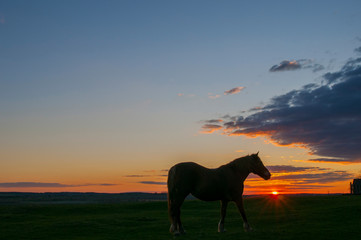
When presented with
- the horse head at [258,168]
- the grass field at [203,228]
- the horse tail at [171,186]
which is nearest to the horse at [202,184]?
the horse tail at [171,186]

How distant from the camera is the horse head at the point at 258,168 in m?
16.1

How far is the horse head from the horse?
274mm

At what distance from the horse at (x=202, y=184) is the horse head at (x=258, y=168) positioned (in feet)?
0.90

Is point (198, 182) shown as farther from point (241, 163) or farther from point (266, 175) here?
point (266, 175)

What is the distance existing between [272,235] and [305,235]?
1.58m

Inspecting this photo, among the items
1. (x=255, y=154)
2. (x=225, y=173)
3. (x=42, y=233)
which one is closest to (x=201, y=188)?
(x=225, y=173)

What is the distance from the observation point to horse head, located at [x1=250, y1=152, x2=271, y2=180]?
635 inches

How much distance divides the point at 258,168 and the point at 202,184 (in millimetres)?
3057

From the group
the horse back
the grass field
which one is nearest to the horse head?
the horse back

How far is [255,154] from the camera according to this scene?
16.2 m

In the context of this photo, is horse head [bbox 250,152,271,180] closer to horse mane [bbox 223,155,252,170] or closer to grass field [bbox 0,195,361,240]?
horse mane [bbox 223,155,252,170]

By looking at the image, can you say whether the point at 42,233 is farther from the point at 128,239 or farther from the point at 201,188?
the point at 201,188

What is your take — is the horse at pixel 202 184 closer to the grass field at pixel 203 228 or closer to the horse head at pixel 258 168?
the horse head at pixel 258 168

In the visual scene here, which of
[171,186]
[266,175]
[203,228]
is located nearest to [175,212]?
[171,186]
